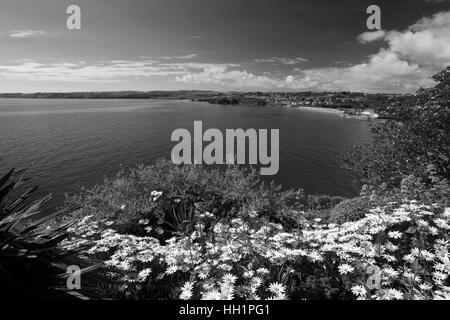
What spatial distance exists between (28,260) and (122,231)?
12.7ft

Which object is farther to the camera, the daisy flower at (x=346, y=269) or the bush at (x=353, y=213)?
the bush at (x=353, y=213)

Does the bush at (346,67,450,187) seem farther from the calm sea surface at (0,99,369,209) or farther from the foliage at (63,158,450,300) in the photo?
the calm sea surface at (0,99,369,209)

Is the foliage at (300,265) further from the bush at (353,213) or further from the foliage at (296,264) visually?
the bush at (353,213)

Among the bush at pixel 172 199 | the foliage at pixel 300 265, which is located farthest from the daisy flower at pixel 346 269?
the bush at pixel 172 199

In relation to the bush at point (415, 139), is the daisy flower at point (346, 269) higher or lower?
lower

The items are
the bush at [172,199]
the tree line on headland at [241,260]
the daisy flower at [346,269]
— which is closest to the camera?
the tree line on headland at [241,260]

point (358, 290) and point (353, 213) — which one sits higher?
point (358, 290)

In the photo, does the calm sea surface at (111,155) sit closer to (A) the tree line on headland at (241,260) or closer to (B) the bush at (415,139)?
(B) the bush at (415,139)

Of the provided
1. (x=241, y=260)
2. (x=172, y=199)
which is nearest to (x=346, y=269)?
(x=241, y=260)

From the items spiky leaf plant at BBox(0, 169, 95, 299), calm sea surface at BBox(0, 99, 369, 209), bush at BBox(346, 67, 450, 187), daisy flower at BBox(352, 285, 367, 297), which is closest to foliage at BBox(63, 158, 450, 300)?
daisy flower at BBox(352, 285, 367, 297)

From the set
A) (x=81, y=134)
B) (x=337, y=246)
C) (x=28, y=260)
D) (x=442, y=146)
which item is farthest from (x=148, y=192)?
(x=81, y=134)

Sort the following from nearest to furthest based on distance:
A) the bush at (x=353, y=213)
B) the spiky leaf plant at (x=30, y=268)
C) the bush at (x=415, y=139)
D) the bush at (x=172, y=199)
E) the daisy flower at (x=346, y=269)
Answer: the spiky leaf plant at (x=30, y=268), the daisy flower at (x=346, y=269), the bush at (x=353, y=213), the bush at (x=172, y=199), the bush at (x=415, y=139)

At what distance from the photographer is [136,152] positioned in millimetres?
46250

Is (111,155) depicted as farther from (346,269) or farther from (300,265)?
(346,269)
